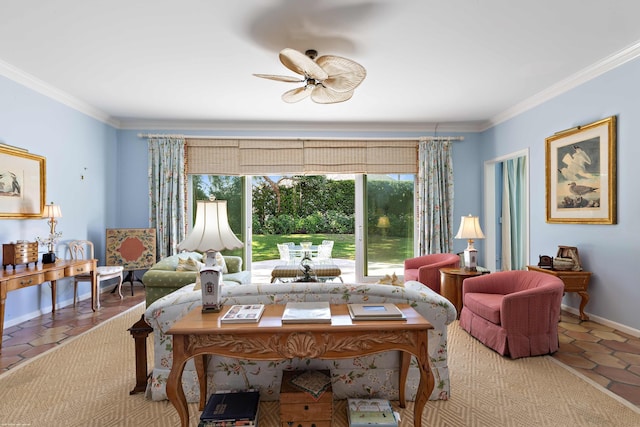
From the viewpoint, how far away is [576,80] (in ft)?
12.7

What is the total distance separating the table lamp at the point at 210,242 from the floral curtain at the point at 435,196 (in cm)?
437

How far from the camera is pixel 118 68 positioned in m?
3.60

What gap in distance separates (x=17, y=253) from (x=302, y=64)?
347 centimetres

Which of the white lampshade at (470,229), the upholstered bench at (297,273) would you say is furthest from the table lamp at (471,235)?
the upholstered bench at (297,273)

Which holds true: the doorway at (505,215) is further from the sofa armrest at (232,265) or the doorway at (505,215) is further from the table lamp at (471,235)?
the sofa armrest at (232,265)

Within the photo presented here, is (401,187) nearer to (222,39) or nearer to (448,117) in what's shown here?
(448,117)

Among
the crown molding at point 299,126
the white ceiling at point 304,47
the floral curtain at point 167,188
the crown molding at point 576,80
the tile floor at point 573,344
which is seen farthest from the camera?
the crown molding at point 299,126

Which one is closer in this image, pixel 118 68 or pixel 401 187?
pixel 118 68

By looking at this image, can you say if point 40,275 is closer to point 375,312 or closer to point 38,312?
point 38,312

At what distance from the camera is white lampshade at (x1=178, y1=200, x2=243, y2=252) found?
203 cm

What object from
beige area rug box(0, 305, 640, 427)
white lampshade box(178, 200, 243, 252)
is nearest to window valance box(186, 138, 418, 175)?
beige area rug box(0, 305, 640, 427)

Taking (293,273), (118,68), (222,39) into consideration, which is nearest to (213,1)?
(222,39)

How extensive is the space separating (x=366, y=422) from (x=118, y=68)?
411 centimetres

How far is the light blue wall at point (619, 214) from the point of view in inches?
129
